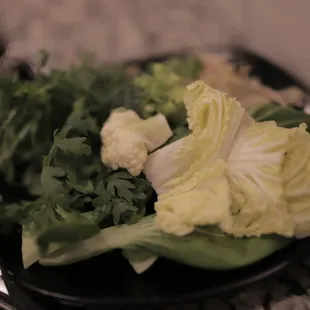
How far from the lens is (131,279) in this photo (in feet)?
2.45

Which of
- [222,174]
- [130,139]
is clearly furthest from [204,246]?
[130,139]

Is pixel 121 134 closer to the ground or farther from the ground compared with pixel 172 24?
farther from the ground

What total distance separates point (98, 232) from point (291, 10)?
0.93 metres

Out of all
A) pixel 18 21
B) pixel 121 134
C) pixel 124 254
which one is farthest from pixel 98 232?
pixel 18 21

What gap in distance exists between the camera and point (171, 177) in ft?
2.47

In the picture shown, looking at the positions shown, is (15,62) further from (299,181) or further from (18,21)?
(299,181)

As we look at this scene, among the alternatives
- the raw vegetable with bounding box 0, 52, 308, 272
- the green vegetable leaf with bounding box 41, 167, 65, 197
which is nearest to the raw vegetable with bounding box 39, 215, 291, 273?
the raw vegetable with bounding box 0, 52, 308, 272

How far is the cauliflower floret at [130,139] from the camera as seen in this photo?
30.8 inches

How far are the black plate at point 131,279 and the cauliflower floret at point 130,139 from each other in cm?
13

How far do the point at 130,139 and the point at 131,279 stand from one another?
7.8 inches

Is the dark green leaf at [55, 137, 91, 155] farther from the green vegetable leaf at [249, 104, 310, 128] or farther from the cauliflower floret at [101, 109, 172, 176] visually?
the green vegetable leaf at [249, 104, 310, 128]

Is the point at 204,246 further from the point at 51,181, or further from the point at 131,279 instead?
the point at 51,181

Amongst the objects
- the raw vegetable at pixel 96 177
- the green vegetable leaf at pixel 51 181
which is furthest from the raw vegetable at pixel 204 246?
the green vegetable leaf at pixel 51 181

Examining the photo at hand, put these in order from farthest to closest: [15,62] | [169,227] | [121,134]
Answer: [15,62], [121,134], [169,227]
